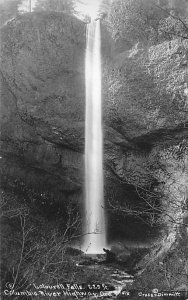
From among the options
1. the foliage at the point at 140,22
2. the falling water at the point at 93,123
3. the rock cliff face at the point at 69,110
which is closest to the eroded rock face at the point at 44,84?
the rock cliff face at the point at 69,110

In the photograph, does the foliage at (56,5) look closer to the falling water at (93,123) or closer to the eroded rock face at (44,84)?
the eroded rock face at (44,84)

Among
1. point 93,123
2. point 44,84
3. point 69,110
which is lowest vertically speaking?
point 93,123

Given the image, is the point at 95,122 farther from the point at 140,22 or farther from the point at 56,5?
the point at 56,5

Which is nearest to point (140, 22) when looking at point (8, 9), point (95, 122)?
point (95, 122)

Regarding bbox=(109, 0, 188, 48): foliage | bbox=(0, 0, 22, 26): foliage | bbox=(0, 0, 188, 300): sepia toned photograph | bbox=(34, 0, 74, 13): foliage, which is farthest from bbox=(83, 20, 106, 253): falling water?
bbox=(34, 0, 74, 13): foliage

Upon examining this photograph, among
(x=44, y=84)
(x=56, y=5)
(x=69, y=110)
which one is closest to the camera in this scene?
(x=44, y=84)

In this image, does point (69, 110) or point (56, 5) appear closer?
point (69, 110)

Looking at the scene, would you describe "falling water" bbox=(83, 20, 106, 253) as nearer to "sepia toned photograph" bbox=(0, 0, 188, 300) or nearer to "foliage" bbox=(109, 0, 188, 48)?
"sepia toned photograph" bbox=(0, 0, 188, 300)

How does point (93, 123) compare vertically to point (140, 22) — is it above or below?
below

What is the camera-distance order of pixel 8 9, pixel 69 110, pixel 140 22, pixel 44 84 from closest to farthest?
pixel 140 22
pixel 44 84
pixel 69 110
pixel 8 9

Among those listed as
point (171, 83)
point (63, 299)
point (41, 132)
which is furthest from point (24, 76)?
point (63, 299)
